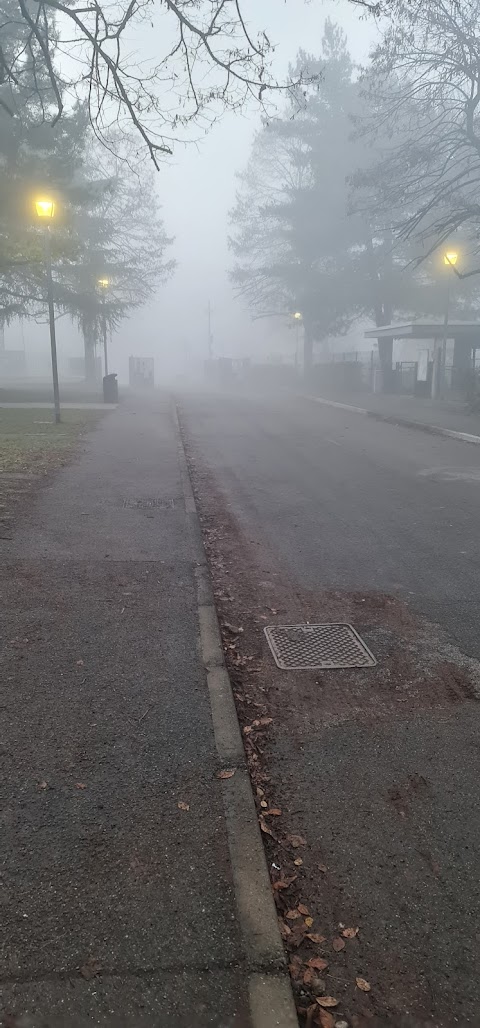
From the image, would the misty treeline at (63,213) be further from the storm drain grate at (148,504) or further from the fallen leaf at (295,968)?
the fallen leaf at (295,968)

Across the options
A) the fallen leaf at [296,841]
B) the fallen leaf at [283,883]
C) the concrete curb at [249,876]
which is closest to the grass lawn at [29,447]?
the concrete curb at [249,876]

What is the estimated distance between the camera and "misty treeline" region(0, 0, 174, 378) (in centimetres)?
1838

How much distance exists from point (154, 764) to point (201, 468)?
934cm

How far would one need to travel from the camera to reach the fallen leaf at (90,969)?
A: 6.55ft

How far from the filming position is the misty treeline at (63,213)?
18375 mm

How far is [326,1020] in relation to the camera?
1912 millimetres

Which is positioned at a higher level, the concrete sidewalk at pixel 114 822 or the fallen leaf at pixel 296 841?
the concrete sidewalk at pixel 114 822

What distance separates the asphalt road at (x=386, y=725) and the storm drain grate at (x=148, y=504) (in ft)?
1.86

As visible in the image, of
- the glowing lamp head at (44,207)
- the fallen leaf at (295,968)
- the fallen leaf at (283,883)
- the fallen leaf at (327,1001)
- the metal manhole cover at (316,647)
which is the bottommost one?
the fallen leaf at (327,1001)

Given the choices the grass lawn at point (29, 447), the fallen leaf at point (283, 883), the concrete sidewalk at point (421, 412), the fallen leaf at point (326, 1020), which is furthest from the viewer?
the concrete sidewalk at point (421, 412)

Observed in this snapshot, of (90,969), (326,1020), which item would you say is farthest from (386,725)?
(90,969)

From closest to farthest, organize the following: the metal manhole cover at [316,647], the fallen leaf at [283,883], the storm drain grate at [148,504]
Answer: the fallen leaf at [283,883] → the metal manhole cover at [316,647] → the storm drain grate at [148,504]

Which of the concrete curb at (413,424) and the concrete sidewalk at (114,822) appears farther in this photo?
the concrete curb at (413,424)

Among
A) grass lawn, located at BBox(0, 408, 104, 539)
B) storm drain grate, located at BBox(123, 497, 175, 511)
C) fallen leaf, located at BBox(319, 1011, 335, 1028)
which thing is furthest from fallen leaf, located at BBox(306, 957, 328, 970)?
storm drain grate, located at BBox(123, 497, 175, 511)
